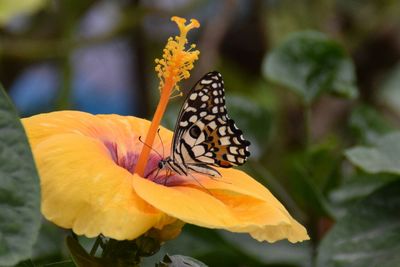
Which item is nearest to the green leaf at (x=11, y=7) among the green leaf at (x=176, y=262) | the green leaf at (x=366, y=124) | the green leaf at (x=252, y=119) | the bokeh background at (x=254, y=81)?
the bokeh background at (x=254, y=81)

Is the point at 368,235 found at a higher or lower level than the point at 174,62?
lower

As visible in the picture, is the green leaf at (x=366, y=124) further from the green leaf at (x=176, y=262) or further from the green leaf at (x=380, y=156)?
the green leaf at (x=176, y=262)

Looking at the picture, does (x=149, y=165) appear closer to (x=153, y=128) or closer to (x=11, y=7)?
(x=153, y=128)

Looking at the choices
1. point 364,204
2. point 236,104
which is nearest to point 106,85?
point 236,104

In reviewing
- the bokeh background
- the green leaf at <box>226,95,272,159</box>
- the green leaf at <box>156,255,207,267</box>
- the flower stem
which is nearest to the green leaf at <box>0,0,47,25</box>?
the bokeh background

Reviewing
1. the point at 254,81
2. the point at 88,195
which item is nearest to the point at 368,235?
the point at 88,195

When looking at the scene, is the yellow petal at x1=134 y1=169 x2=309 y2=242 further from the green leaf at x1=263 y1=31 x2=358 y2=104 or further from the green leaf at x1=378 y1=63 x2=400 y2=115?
the green leaf at x1=378 y1=63 x2=400 y2=115
